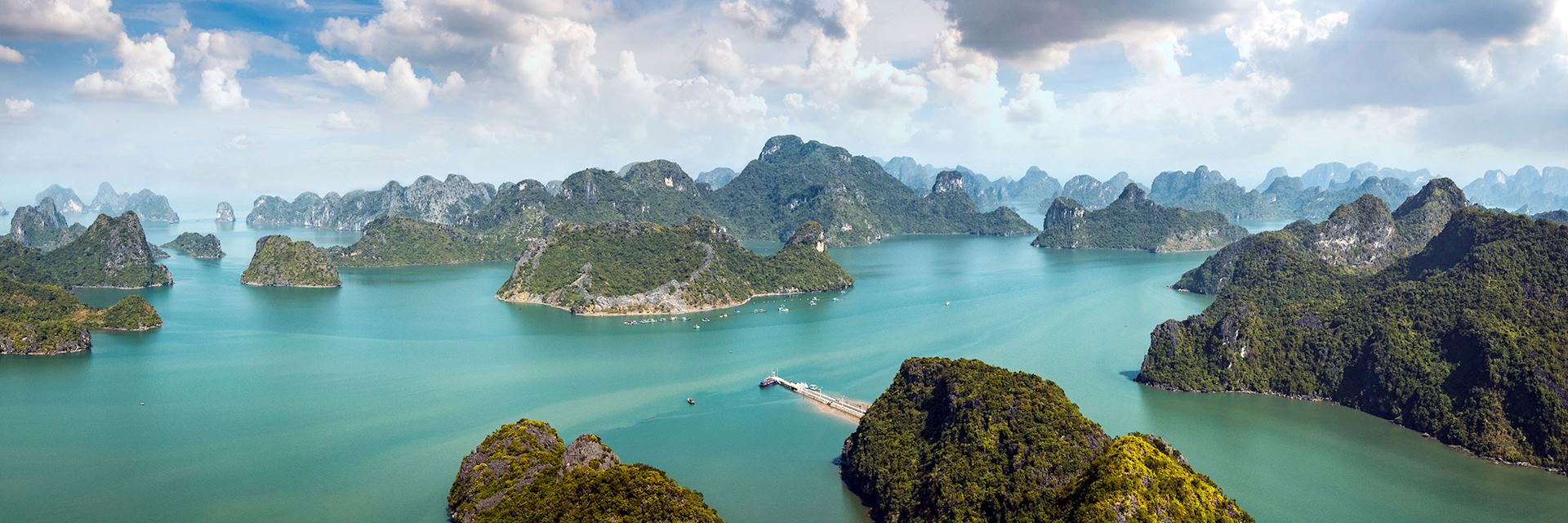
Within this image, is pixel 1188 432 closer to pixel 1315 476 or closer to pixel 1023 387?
pixel 1315 476

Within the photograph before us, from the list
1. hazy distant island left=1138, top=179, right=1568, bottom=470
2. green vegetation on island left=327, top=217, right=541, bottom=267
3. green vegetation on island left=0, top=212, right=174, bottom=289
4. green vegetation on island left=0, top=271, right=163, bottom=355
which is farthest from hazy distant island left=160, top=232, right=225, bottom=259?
hazy distant island left=1138, top=179, right=1568, bottom=470

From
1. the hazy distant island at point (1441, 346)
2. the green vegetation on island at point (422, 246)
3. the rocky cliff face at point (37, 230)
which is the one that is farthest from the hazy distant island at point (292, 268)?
the hazy distant island at point (1441, 346)

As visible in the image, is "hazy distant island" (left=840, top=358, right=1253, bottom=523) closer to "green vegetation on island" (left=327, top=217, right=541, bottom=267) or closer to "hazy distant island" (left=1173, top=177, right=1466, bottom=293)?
"hazy distant island" (left=1173, top=177, right=1466, bottom=293)

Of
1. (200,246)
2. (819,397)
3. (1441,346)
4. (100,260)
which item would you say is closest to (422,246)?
(100,260)

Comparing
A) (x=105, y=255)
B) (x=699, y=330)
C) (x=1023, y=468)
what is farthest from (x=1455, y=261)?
(x=105, y=255)

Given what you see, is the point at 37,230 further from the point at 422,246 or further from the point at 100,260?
the point at 422,246

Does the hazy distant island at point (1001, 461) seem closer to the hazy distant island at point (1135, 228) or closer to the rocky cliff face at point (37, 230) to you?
the hazy distant island at point (1135, 228)
